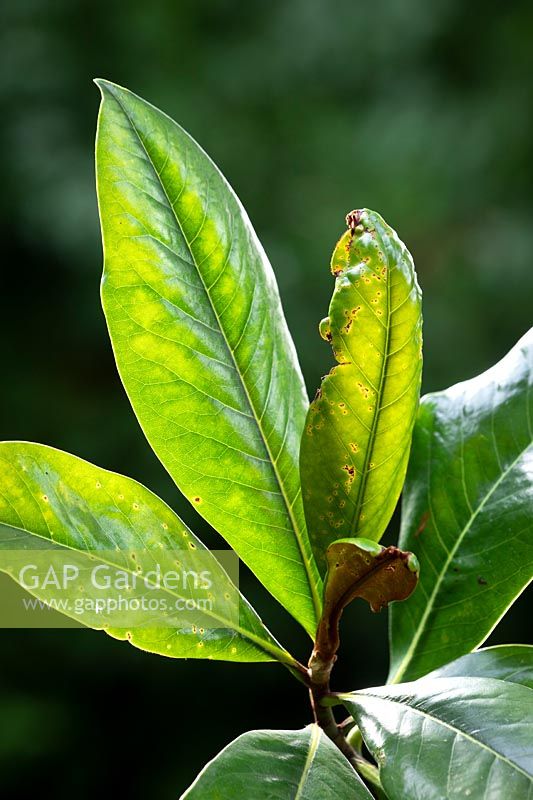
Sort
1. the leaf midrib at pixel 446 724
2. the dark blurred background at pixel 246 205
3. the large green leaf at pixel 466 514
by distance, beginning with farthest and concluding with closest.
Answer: the dark blurred background at pixel 246 205 < the large green leaf at pixel 466 514 < the leaf midrib at pixel 446 724

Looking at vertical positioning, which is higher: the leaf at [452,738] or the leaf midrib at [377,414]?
the leaf midrib at [377,414]

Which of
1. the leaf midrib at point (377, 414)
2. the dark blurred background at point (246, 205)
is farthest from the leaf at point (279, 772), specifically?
the dark blurred background at point (246, 205)

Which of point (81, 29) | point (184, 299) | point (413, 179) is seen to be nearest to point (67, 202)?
point (81, 29)

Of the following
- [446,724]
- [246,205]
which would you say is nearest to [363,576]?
[446,724]

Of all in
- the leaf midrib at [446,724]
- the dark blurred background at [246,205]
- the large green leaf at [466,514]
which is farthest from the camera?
the dark blurred background at [246,205]

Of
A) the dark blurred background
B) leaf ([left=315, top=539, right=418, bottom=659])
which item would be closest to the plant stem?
leaf ([left=315, top=539, right=418, bottom=659])

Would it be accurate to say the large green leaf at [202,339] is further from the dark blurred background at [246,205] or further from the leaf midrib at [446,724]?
the dark blurred background at [246,205]

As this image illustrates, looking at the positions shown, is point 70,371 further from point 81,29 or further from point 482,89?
point 482,89

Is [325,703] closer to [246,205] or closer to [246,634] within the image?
[246,634]
